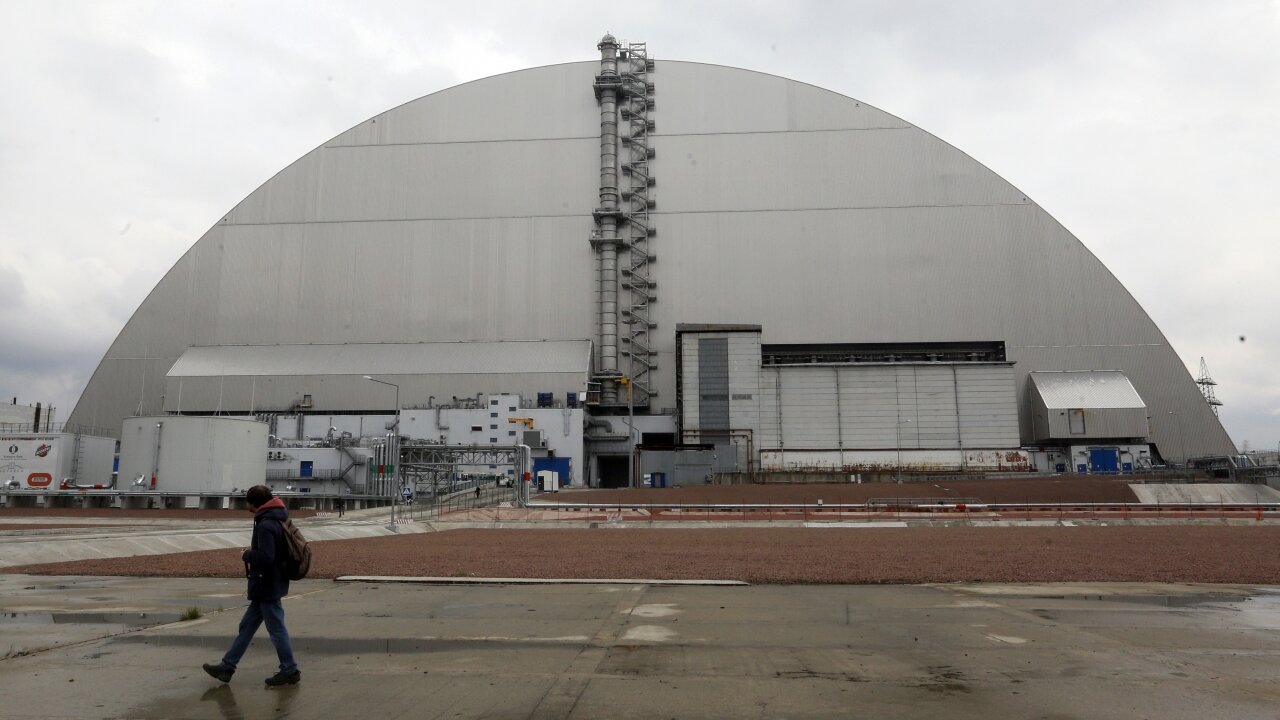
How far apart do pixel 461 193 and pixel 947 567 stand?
67.6 m

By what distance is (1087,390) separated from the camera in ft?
221

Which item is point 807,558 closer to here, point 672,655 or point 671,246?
point 672,655

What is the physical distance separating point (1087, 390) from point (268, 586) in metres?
72.6

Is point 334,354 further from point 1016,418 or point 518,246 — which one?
point 1016,418

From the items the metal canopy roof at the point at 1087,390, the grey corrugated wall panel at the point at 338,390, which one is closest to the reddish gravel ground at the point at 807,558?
the metal canopy roof at the point at 1087,390

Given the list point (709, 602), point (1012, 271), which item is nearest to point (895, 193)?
point (1012, 271)

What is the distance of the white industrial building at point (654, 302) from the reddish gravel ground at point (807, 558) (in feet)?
137

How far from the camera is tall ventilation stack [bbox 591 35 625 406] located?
71875 mm

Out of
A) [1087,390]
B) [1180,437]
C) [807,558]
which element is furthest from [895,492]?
[807,558]

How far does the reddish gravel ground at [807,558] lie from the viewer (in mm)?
14367

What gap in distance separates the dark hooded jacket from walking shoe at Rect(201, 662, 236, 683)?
23.0 inches

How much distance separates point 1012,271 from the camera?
71.5m

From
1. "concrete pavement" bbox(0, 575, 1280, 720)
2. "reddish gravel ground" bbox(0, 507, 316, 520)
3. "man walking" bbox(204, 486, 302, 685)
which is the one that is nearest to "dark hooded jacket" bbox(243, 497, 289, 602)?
A: "man walking" bbox(204, 486, 302, 685)

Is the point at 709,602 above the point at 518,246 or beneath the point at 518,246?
beneath
